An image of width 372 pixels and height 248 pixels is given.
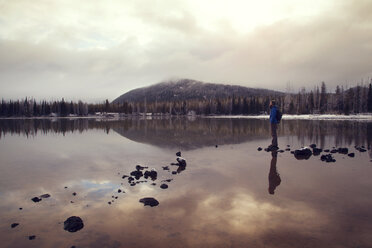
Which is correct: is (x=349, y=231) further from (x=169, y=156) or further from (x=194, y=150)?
(x=194, y=150)

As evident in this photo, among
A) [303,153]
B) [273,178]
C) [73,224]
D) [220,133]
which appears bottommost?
[73,224]

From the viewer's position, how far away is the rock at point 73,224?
8152 millimetres

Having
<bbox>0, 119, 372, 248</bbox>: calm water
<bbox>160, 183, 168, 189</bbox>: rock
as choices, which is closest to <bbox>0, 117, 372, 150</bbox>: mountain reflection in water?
<bbox>0, 119, 372, 248</bbox>: calm water

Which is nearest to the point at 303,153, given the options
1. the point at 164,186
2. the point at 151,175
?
the point at 151,175

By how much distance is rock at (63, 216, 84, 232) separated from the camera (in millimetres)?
8152

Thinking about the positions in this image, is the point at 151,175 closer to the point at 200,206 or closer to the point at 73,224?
the point at 200,206

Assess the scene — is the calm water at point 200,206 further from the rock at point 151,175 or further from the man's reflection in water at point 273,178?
the rock at point 151,175

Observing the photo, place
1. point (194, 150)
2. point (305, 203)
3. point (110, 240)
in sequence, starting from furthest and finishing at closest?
point (194, 150), point (305, 203), point (110, 240)

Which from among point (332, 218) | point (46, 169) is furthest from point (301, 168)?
point (46, 169)

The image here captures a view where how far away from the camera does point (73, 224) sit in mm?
8258

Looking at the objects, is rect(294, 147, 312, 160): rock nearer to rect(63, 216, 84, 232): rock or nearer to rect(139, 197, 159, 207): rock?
rect(139, 197, 159, 207): rock

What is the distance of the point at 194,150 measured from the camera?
24.3 meters

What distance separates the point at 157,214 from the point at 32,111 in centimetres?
21451

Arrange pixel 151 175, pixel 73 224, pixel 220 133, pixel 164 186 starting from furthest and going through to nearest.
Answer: pixel 220 133 < pixel 151 175 < pixel 164 186 < pixel 73 224
